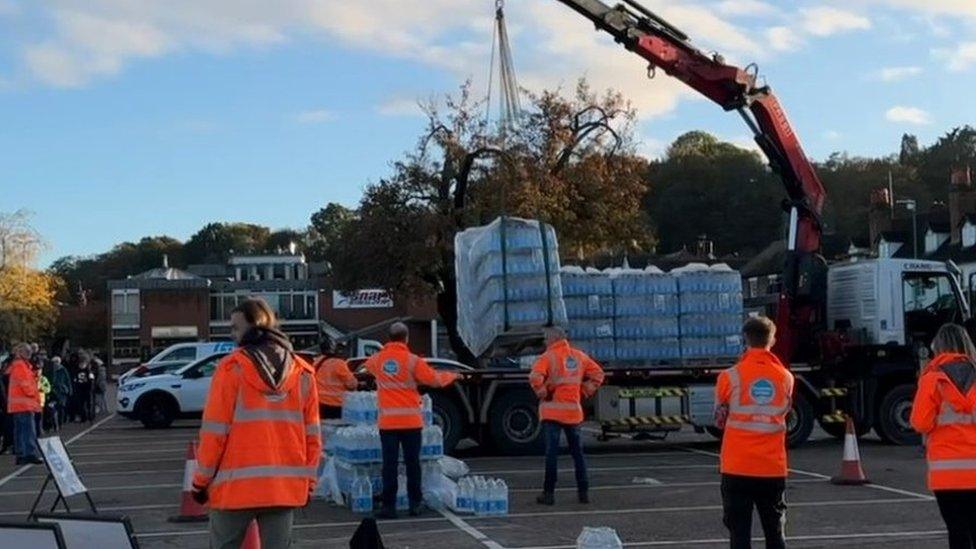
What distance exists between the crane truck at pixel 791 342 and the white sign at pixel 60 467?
28.0ft

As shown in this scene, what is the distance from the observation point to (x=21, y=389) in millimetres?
20062

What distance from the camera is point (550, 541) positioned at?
11820mm

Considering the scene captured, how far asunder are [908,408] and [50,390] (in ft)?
55.2

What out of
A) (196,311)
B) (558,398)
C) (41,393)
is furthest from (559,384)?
(196,311)

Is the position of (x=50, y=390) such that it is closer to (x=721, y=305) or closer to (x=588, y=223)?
(x=721, y=305)

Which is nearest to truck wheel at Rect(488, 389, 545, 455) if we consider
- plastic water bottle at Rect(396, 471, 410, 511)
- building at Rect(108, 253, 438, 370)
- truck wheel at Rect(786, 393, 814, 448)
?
truck wheel at Rect(786, 393, 814, 448)

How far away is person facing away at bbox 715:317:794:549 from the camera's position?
8.49 meters

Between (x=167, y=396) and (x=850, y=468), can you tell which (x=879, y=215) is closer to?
(x=167, y=396)

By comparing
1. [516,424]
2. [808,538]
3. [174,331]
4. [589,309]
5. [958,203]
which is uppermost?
[958,203]

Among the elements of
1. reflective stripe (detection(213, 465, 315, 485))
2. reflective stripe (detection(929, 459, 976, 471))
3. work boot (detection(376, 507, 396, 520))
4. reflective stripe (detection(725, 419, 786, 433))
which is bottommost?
work boot (detection(376, 507, 396, 520))

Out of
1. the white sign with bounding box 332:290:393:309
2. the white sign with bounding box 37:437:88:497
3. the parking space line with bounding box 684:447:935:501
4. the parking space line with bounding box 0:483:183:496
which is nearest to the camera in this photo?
the white sign with bounding box 37:437:88:497

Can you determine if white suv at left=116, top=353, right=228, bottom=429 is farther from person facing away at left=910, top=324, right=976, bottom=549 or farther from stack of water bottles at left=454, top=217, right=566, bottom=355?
person facing away at left=910, top=324, right=976, bottom=549

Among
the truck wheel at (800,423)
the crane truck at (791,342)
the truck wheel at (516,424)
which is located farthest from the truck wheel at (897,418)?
the truck wheel at (516,424)

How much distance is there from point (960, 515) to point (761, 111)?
15809mm
